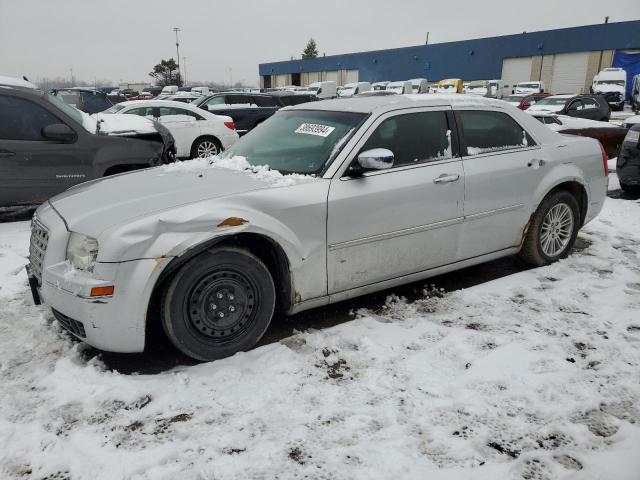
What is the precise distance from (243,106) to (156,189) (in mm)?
11250

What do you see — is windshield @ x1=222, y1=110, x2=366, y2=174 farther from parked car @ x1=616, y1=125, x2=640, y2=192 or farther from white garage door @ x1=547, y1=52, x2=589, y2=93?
white garage door @ x1=547, y1=52, x2=589, y2=93

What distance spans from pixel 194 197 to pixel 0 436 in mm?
1604

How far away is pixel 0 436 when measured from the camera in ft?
8.09

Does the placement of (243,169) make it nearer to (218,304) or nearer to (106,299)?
(218,304)

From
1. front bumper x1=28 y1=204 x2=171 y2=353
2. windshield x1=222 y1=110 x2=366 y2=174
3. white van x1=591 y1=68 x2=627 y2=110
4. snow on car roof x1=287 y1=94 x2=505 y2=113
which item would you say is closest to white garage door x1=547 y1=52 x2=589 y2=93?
white van x1=591 y1=68 x2=627 y2=110

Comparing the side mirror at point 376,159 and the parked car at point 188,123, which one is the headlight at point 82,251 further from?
the parked car at point 188,123

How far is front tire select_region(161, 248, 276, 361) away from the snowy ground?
0.13 metres

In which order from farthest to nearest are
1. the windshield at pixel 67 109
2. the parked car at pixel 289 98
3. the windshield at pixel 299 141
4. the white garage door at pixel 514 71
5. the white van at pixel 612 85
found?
the white garage door at pixel 514 71 < the white van at pixel 612 85 < the parked car at pixel 289 98 < the windshield at pixel 67 109 < the windshield at pixel 299 141

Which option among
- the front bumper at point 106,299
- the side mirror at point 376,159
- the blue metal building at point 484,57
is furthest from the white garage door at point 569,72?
the front bumper at point 106,299

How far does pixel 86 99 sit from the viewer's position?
55.1 feet

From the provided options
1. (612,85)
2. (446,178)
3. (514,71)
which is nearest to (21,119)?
(446,178)

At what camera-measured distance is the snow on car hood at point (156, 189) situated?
305cm

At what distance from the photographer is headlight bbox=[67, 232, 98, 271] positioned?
289cm

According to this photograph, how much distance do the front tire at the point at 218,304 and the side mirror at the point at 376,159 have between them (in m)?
0.99
